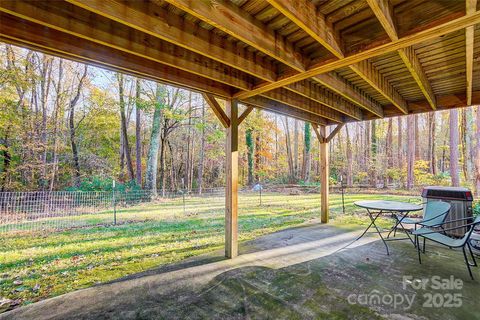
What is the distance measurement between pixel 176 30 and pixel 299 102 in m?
2.54

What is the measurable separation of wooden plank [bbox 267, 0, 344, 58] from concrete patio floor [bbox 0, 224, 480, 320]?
2.40 m

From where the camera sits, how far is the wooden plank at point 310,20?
1.48 metres

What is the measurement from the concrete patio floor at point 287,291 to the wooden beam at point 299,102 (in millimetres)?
2416

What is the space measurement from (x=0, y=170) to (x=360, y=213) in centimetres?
1310

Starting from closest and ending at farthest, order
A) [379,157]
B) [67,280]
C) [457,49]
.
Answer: [457,49] → [67,280] → [379,157]

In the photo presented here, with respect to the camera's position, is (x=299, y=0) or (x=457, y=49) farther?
(x=457, y=49)

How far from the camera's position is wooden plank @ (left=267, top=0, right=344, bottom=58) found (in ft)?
4.86

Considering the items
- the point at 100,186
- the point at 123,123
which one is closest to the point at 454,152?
the point at 100,186

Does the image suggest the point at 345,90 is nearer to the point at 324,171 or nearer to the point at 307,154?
the point at 324,171

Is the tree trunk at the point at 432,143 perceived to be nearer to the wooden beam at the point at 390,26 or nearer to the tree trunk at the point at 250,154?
the tree trunk at the point at 250,154

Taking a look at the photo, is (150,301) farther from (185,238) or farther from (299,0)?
(299,0)

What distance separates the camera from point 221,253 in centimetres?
343

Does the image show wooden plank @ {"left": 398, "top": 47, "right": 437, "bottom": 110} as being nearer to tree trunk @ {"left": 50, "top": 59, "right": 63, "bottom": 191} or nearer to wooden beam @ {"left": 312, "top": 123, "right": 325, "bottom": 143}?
wooden beam @ {"left": 312, "top": 123, "right": 325, "bottom": 143}

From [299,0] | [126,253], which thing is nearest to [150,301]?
[126,253]
